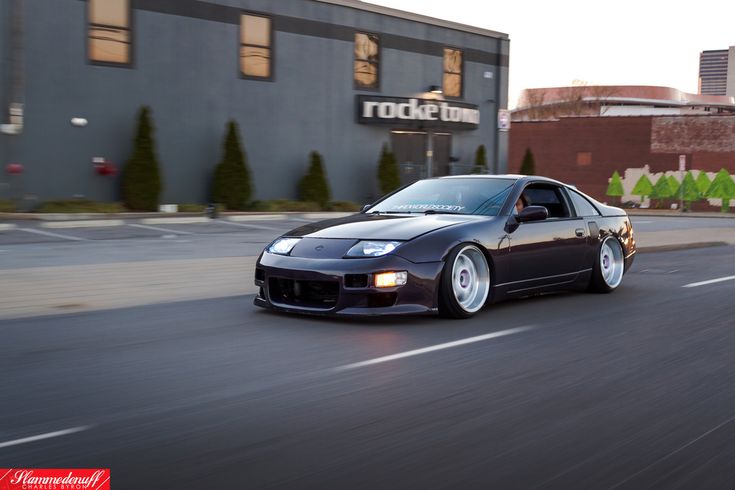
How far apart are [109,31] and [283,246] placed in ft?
51.9

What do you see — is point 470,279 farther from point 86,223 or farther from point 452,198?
point 86,223

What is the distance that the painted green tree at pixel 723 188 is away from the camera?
156 feet

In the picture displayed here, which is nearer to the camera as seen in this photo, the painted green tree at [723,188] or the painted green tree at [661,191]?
the painted green tree at [723,188]

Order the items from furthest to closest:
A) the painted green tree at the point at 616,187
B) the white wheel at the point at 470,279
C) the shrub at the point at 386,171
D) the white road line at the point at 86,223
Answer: the painted green tree at the point at 616,187, the shrub at the point at 386,171, the white road line at the point at 86,223, the white wheel at the point at 470,279

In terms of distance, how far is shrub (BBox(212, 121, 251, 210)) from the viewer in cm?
2358

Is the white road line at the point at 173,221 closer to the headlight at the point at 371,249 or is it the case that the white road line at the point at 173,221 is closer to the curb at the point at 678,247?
the curb at the point at 678,247

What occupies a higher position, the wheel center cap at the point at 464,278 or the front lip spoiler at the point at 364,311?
the wheel center cap at the point at 464,278

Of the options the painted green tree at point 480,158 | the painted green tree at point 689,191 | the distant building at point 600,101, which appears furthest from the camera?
the distant building at point 600,101

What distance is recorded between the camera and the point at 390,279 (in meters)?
7.25

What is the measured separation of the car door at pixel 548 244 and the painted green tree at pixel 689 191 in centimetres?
4153

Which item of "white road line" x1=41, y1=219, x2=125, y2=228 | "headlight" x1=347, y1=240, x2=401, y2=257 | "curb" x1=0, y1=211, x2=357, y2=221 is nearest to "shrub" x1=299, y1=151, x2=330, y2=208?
"curb" x1=0, y1=211, x2=357, y2=221

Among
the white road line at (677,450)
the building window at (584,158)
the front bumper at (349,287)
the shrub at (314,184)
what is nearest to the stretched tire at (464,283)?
the front bumper at (349,287)

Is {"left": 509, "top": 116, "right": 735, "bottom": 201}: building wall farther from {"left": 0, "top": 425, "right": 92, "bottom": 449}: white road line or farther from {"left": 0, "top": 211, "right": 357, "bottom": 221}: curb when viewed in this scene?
{"left": 0, "top": 425, "right": 92, "bottom": 449}: white road line

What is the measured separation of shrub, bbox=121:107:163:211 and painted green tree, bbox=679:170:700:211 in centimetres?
3421
